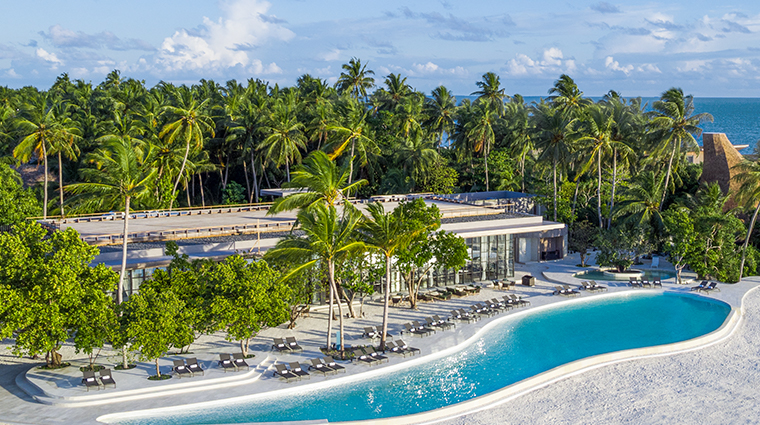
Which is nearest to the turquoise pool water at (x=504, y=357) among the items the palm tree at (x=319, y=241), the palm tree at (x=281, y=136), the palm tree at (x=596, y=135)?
the palm tree at (x=319, y=241)

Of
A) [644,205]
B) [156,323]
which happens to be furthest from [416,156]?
[156,323]

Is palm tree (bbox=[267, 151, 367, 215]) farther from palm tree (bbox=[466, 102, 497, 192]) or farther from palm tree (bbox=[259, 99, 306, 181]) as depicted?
palm tree (bbox=[466, 102, 497, 192])

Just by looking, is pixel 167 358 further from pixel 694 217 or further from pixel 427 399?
pixel 694 217

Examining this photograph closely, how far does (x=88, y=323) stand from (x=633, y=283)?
3145 cm

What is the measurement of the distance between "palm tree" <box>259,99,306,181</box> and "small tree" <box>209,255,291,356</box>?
111 ft

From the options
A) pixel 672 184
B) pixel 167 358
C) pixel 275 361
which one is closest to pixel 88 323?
pixel 167 358

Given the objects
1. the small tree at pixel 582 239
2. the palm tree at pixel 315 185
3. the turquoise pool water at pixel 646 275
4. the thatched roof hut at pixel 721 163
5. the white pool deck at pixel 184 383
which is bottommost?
the white pool deck at pixel 184 383

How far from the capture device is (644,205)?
46094 mm

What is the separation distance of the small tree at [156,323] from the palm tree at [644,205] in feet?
106

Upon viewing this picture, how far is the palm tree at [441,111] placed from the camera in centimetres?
6919

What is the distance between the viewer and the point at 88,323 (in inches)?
957

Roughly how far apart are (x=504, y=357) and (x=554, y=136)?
25664 mm

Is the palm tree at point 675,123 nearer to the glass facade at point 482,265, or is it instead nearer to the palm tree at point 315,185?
the glass facade at point 482,265

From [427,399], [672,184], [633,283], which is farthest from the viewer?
[672,184]
